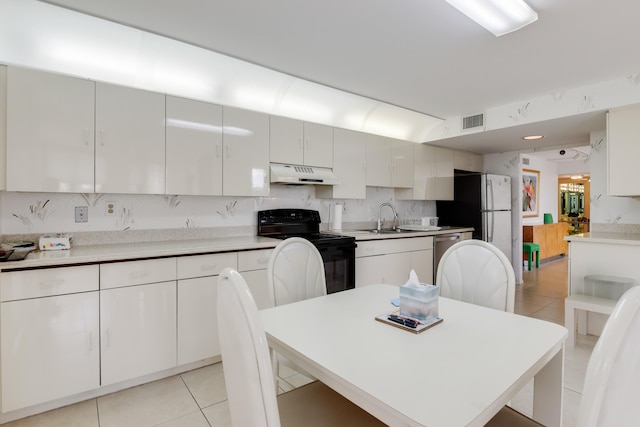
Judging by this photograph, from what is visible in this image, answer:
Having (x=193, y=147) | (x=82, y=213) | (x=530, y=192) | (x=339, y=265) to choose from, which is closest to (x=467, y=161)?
(x=530, y=192)

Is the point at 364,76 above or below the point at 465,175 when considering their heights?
above

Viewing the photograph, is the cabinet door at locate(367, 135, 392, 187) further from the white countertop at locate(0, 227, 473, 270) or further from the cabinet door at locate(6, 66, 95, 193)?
the cabinet door at locate(6, 66, 95, 193)

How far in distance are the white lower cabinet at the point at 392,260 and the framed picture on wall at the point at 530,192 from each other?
13.5ft

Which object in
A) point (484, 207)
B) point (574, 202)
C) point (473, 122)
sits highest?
point (473, 122)

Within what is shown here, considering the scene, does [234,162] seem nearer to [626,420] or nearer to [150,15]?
[150,15]

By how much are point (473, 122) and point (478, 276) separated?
2.79 metres

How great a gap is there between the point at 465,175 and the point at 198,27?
4.26 metres

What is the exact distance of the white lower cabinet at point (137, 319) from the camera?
6.97 feet

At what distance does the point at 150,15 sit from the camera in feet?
6.57

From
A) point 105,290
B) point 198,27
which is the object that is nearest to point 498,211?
point 198,27

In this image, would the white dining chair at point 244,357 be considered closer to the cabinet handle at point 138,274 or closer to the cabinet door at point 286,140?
the cabinet handle at point 138,274

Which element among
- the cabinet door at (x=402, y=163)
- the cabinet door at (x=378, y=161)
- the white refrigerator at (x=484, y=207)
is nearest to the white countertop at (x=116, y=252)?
the cabinet door at (x=378, y=161)

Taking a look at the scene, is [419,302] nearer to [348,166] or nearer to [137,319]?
[137,319]

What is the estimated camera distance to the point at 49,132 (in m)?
2.16
